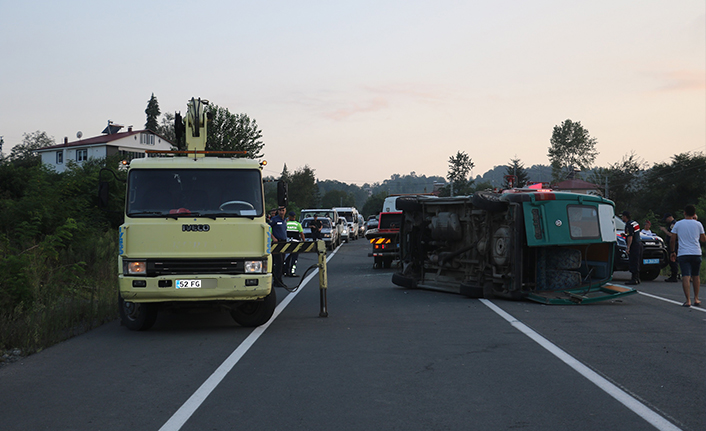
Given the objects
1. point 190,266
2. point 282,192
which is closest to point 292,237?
point 282,192

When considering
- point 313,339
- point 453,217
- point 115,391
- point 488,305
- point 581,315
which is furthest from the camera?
point 453,217

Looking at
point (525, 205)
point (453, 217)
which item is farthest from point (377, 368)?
point (453, 217)

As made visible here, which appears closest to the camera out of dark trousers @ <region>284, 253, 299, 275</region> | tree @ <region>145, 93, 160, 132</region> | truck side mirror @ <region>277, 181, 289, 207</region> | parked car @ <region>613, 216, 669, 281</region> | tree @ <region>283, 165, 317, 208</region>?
truck side mirror @ <region>277, 181, 289, 207</region>

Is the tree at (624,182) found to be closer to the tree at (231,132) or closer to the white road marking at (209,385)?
the tree at (231,132)

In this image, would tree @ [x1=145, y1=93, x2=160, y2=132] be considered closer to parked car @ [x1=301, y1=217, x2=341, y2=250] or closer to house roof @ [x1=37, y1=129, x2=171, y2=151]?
house roof @ [x1=37, y1=129, x2=171, y2=151]

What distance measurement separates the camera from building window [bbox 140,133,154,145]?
88.4m

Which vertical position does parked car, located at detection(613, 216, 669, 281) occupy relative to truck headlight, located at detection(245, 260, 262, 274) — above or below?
below

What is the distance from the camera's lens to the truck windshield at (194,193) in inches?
371

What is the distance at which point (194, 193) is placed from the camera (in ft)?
→ 31.6

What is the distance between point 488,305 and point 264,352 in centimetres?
563

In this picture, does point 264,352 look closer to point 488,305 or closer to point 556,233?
point 488,305

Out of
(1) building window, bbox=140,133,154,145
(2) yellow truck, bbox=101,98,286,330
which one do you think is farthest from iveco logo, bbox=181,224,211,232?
(1) building window, bbox=140,133,154,145

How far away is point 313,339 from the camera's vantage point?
899cm

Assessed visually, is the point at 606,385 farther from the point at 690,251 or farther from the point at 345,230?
the point at 345,230
